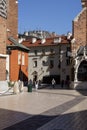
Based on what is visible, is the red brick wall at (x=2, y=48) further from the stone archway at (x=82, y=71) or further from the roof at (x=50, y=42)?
the roof at (x=50, y=42)

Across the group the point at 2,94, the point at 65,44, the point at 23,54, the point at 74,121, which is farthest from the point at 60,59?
the point at 74,121

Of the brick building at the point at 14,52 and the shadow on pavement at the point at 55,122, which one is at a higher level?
the brick building at the point at 14,52

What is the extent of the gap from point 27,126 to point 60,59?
7057cm

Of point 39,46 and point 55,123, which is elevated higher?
point 39,46

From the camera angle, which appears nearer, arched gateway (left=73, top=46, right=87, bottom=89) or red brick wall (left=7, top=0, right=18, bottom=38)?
arched gateway (left=73, top=46, right=87, bottom=89)

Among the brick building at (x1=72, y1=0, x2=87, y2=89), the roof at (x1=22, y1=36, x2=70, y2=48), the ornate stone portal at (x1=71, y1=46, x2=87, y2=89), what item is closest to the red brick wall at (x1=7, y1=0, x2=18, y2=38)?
the brick building at (x1=72, y1=0, x2=87, y2=89)

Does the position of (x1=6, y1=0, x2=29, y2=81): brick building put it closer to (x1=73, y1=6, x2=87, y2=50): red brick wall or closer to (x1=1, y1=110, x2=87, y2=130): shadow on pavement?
(x1=73, y1=6, x2=87, y2=50): red brick wall

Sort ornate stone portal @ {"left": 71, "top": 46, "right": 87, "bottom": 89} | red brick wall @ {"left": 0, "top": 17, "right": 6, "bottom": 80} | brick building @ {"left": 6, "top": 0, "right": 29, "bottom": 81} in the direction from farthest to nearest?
1. brick building @ {"left": 6, "top": 0, "right": 29, "bottom": 81}
2. ornate stone portal @ {"left": 71, "top": 46, "right": 87, "bottom": 89}
3. red brick wall @ {"left": 0, "top": 17, "right": 6, "bottom": 80}

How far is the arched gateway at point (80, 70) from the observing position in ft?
179

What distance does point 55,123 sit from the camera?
1719 cm

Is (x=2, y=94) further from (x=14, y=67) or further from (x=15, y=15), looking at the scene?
(x=15, y=15)

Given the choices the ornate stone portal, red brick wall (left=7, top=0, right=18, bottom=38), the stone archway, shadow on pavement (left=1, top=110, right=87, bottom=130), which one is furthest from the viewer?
red brick wall (left=7, top=0, right=18, bottom=38)

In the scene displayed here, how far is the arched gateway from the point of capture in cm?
5469

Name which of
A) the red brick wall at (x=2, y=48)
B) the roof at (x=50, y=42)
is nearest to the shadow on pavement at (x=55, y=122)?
the red brick wall at (x=2, y=48)
